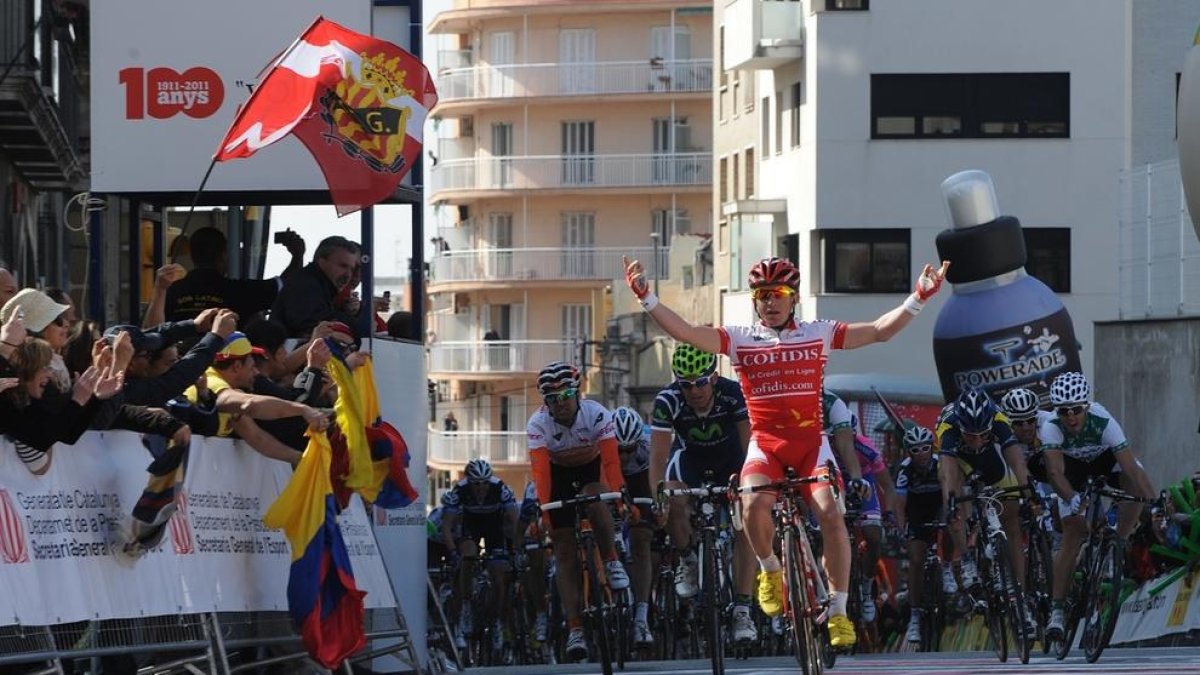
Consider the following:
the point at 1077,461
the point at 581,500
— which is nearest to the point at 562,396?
the point at 581,500

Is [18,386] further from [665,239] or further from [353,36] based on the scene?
[665,239]

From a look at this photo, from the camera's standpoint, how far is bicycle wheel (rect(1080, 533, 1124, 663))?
18984 millimetres

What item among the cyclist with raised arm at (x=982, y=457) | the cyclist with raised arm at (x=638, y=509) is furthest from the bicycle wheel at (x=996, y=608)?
the cyclist with raised arm at (x=638, y=509)

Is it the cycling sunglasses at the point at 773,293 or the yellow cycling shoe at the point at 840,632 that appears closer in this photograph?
the yellow cycling shoe at the point at 840,632

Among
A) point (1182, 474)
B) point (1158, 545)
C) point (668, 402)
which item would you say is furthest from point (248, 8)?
point (1182, 474)

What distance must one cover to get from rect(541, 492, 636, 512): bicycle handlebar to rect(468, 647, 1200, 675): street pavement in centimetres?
111

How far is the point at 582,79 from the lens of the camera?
93.5m

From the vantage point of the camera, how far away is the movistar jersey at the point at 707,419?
1888 centimetres

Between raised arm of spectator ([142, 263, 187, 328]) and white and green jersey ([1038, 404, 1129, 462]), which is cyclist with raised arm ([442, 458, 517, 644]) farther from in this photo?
raised arm of spectator ([142, 263, 187, 328])

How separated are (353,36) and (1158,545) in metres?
8.30

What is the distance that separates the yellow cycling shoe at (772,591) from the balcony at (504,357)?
7836 cm

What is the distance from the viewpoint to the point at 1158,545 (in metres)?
22.1

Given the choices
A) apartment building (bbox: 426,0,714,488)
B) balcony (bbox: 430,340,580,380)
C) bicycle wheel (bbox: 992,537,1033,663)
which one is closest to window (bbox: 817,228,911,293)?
apartment building (bbox: 426,0,714,488)

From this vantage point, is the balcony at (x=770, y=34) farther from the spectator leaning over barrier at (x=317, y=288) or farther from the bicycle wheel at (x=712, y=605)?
the bicycle wheel at (x=712, y=605)
